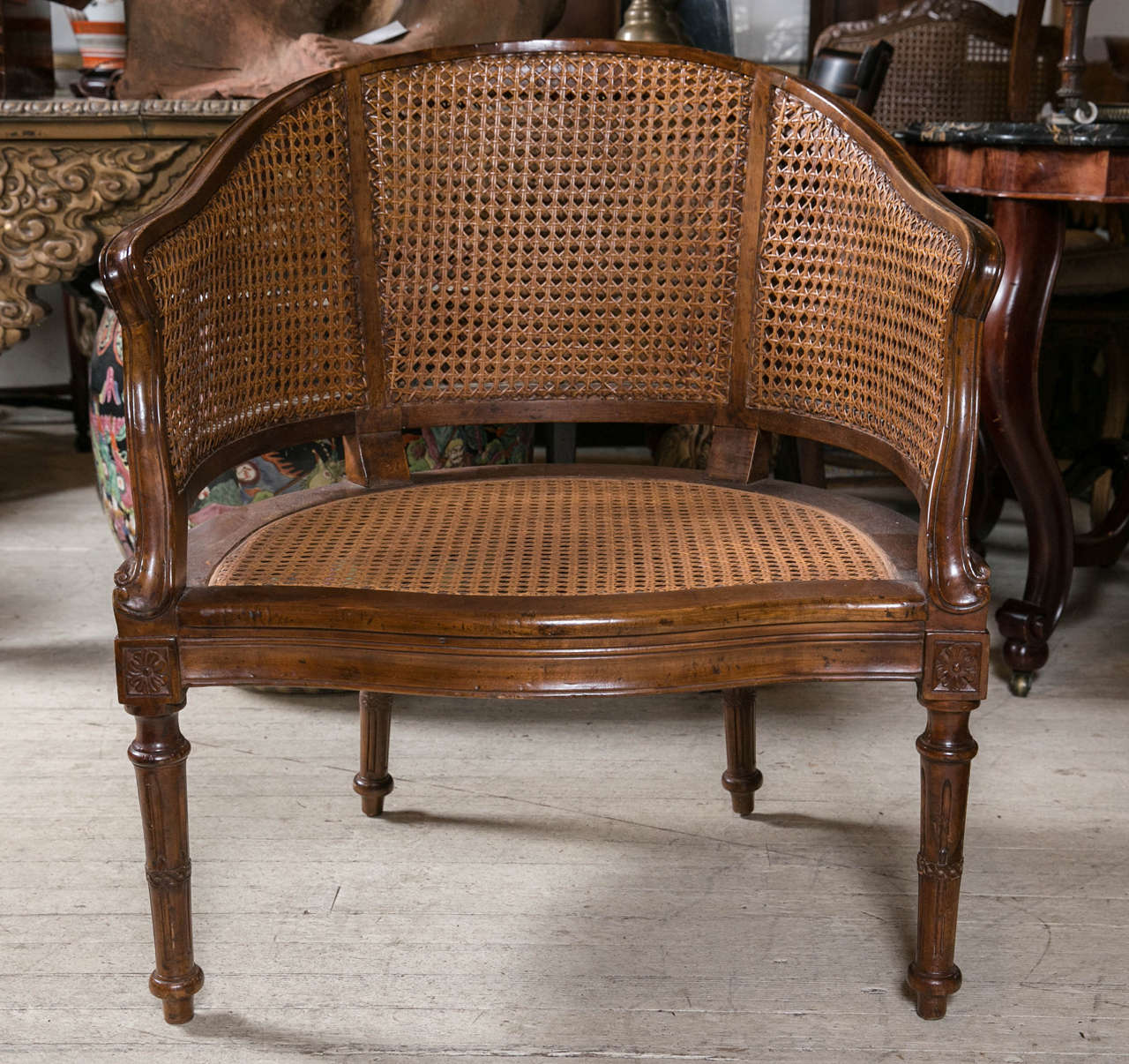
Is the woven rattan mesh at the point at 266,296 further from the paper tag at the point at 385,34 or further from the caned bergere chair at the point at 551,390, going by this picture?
the paper tag at the point at 385,34

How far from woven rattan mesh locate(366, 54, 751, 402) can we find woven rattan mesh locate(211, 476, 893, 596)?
0.48ft

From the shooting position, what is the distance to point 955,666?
3.67 ft

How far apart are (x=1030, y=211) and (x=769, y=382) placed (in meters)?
0.63

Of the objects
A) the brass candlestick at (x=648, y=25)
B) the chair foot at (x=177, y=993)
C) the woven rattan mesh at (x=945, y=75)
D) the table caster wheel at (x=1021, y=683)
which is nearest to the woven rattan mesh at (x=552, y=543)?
the chair foot at (x=177, y=993)

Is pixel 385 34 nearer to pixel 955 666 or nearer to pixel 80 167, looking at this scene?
pixel 80 167

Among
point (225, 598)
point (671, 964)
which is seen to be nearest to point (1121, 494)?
point (671, 964)

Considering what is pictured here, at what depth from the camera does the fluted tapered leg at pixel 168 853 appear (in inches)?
45.1

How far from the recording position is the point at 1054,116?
74.0 inches

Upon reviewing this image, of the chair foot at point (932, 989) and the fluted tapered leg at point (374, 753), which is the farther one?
the fluted tapered leg at point (374, 753)

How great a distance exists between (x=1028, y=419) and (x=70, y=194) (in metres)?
1.36

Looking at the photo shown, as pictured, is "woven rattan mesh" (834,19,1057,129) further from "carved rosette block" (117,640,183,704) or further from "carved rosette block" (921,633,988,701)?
"carved rosette block" (117,640,183,704)

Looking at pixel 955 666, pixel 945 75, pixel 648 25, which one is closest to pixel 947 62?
pixel 945 75

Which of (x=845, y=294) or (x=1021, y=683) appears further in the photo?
(x=1021, y=683)

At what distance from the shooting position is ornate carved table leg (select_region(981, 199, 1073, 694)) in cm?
187
